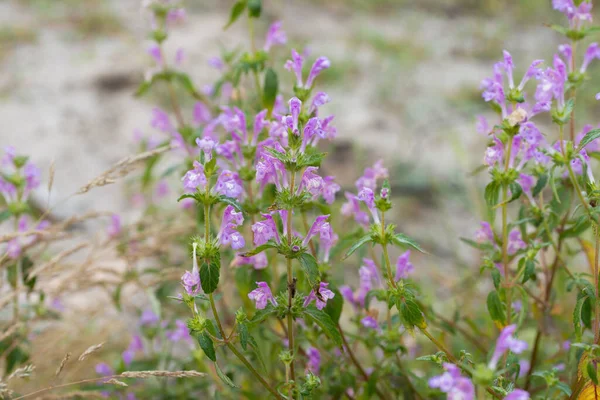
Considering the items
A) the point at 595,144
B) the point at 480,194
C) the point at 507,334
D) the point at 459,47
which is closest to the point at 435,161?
the point at 480,194

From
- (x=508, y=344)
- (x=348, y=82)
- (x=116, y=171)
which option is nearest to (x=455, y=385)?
(x=508, y=344)

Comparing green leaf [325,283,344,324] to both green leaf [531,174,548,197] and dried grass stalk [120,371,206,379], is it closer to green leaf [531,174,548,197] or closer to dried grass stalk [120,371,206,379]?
dried grass stalk [120,371,206,379]

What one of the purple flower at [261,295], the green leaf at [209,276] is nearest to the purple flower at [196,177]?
the green leaf at [209,276]

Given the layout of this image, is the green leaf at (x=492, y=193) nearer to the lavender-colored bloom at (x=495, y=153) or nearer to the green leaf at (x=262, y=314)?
the lavender-colored bloom at (x=495, y=153)

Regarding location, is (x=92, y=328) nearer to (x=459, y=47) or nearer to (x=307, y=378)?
(x=307, y=378)

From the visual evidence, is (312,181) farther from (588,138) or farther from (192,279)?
(588,138)

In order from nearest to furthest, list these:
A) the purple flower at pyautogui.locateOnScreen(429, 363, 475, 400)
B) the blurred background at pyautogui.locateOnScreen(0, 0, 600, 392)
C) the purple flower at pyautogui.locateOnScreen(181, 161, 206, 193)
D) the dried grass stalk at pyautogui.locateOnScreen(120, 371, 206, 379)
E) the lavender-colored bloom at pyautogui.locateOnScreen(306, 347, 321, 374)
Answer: the purple flower at pyautogui.locateOnScreen(429, 363, 475, 400) < the purple flower at pyautogui.locateOnScreen(181, 161, 206, 193) < the dried grass stalk at pyautogui.locateOnScreen(120, 371, 206, 379) < the lavender-colored bloom at pyautogui.locateOnScreen(306, 347, 321, 374) < the blurred background at pyautogui.locateOnScreen(0, 0, 600, 392)

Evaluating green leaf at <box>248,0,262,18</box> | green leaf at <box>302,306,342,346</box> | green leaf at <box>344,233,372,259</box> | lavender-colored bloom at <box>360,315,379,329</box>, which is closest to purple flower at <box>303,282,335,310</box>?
green leaf at <box>302,306,342,346</box>
